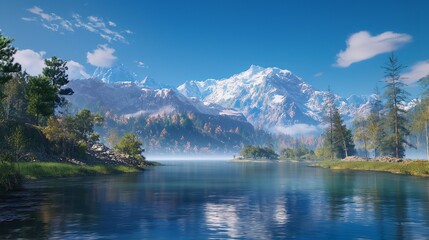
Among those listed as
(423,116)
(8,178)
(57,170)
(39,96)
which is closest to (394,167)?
(423,116)

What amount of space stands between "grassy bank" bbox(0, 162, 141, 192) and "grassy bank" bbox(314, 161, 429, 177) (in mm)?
71187

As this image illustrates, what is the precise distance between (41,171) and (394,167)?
8711 centimetres

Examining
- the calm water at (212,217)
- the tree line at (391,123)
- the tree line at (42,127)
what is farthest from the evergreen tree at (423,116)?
the tree line at (42,127)

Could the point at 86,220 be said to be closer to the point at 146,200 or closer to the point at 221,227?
the point at 221,227

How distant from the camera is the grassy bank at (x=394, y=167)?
311 feet

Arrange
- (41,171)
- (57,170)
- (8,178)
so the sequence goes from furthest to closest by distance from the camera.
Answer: (57,170)
(41,171)
(8,178)

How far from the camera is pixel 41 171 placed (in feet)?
274

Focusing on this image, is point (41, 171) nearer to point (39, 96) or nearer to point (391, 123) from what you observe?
point (39, 96)

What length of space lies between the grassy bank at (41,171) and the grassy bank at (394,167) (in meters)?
71.2

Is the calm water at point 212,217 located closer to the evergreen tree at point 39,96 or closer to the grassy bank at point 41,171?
the grassy bank at point 41,171

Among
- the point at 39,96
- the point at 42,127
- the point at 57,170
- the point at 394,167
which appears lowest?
the point at 57,170

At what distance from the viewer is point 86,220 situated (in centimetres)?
3278

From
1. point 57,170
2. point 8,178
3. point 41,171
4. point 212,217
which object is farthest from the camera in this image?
point 57,170

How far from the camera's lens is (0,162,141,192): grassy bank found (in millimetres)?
55469
